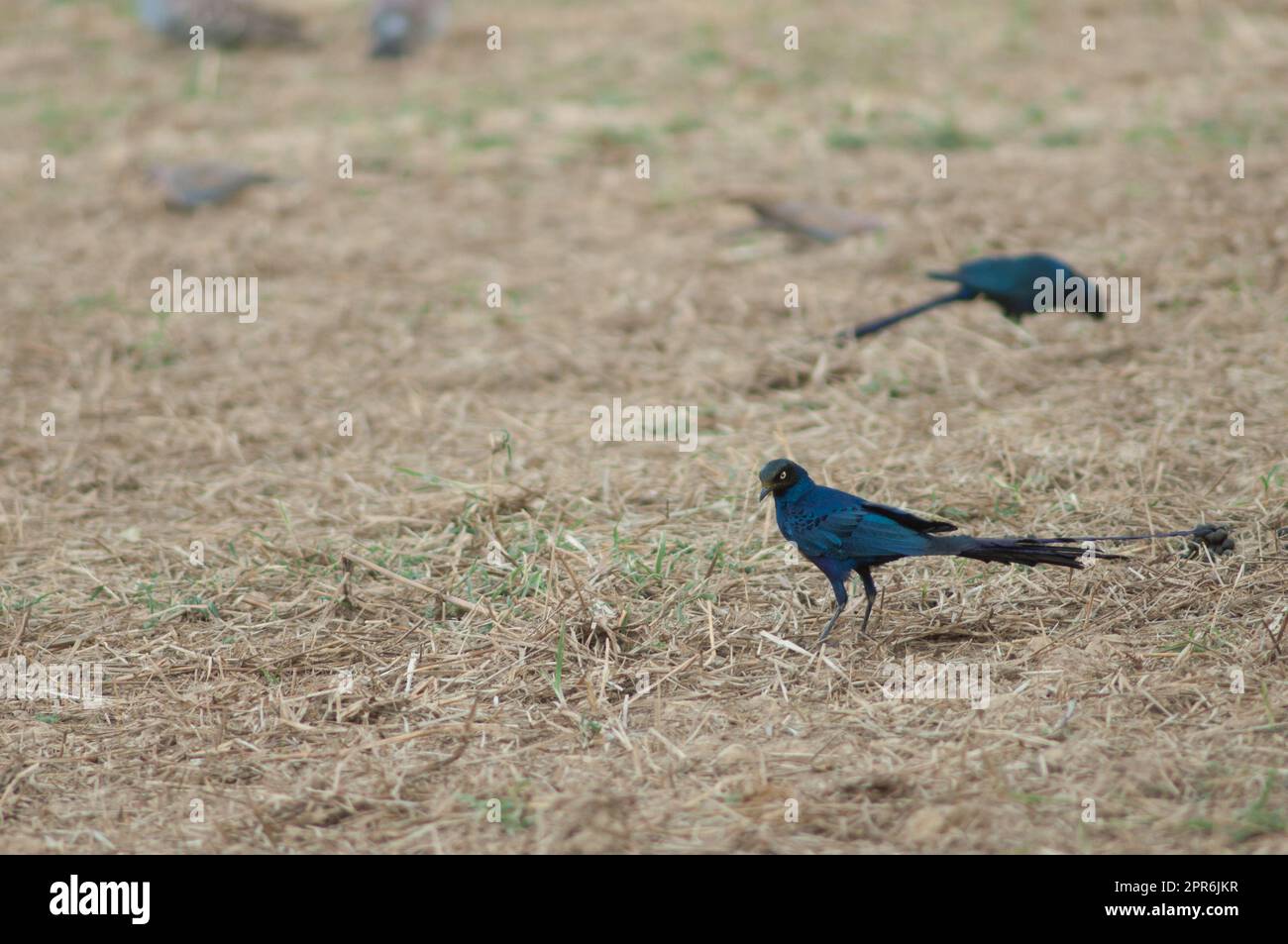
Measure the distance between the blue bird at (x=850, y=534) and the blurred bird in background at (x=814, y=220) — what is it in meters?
3.92

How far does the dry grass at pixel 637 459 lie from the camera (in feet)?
10.1

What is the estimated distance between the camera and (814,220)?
7465mm

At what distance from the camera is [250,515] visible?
4.80 metres

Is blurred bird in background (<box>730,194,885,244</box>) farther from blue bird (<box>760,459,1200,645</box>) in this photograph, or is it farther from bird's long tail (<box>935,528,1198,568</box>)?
bird's long tail (<box>935,528,1198,568</box>)

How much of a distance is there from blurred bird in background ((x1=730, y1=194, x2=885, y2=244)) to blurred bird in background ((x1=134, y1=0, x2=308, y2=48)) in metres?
6.33

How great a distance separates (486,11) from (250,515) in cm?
896

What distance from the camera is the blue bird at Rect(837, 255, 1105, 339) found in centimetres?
561

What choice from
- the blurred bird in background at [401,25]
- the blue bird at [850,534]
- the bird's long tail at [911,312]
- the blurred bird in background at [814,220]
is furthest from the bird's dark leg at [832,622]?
the blurred bird in background at [401,25]

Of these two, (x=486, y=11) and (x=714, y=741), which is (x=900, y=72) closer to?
(x=486, y=11)

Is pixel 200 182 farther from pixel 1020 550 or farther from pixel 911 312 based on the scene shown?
pixel 1020 550

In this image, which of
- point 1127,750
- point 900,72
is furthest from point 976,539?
point 900,72

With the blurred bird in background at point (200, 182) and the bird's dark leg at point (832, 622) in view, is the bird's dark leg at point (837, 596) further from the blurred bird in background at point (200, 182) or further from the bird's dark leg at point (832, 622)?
the blurred bird in background at point (200, 182)

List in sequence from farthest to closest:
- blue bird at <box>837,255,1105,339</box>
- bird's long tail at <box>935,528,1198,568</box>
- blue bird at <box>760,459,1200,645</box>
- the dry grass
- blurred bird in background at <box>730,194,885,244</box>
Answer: blurred bird in background at <box>730,194,885,244</box>, blue bird at <box>837,255,1105,339</box>, blue bird at <box>760,459,1200,645</box>, bird's long tail at <box>935,528,1198,568</box>, the dry grass

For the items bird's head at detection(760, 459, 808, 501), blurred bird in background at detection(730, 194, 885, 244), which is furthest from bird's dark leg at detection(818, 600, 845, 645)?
blurred bird in background at detection(730, 194, 885, 244)
